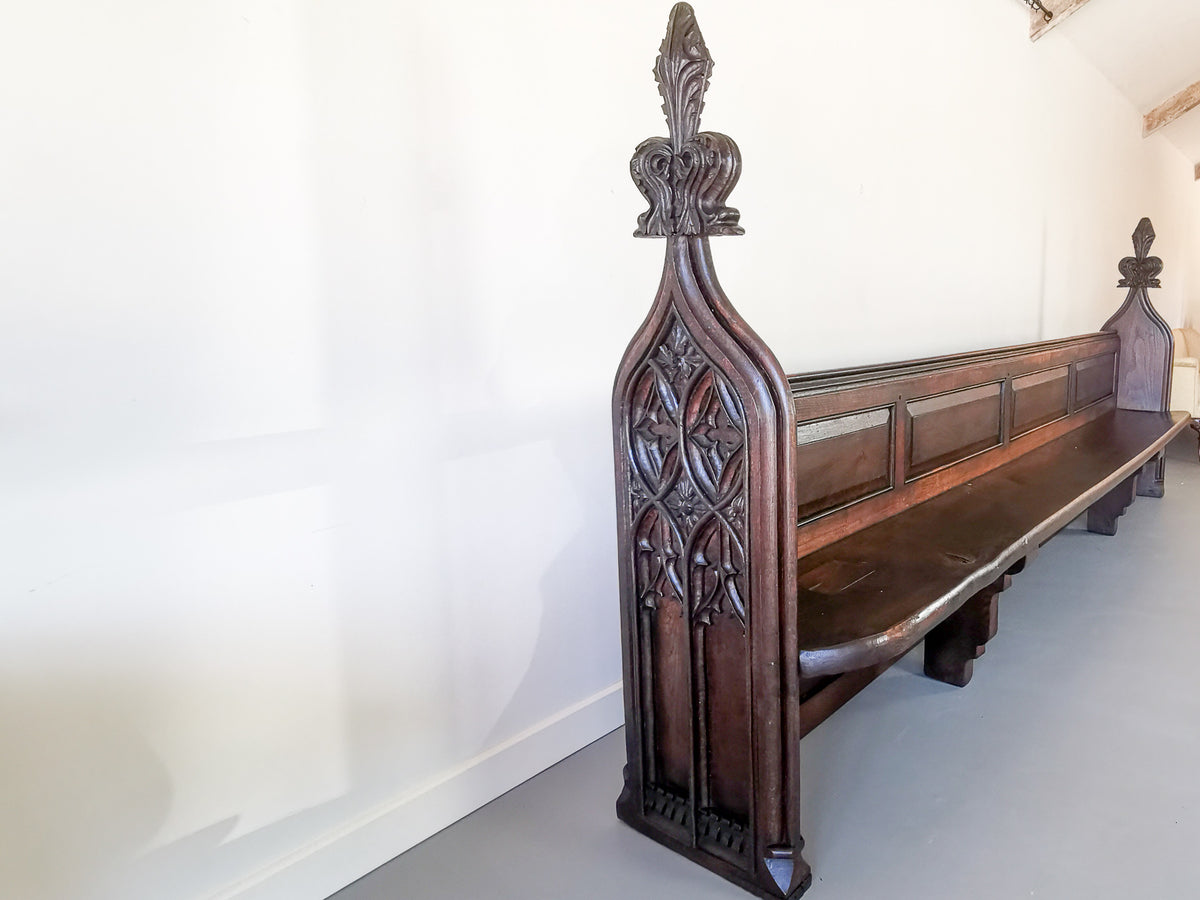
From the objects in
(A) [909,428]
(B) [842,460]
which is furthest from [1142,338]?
(B) [842,460]

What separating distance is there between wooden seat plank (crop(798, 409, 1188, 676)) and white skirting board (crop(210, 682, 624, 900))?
2.30 feet

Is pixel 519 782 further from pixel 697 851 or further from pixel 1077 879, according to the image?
pixel 1077 879

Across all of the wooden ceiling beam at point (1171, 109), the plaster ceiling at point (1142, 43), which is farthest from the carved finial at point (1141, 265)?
the wooden ceiling beam at point (1171, 109)

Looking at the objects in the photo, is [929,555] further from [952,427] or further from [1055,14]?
[1055,14]

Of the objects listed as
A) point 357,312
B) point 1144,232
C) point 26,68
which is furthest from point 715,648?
point 1144,232

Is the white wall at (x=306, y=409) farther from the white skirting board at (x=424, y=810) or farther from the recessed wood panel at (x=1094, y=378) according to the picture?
the recessed wood panel at (x=1094, y=378)

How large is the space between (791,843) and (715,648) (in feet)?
1.22

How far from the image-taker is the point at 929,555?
1.93 metres

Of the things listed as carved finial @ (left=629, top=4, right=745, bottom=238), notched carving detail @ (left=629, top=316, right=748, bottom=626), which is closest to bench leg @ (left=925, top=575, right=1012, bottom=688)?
notched carving detail @ (left=629, top=316, right=748, bottom=626)

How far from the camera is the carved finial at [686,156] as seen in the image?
53.4 inches

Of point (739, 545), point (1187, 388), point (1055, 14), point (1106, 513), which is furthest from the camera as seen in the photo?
point (1187, 388)

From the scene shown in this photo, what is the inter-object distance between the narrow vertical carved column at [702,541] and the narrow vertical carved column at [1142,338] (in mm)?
3442

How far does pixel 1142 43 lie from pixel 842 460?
5019mm

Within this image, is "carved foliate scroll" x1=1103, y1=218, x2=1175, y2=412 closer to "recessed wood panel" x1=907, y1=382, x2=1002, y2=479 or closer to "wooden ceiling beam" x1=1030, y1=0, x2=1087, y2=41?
"wooden ceiling beam" x1=1030, y1=0, x2=1087, y2=41
